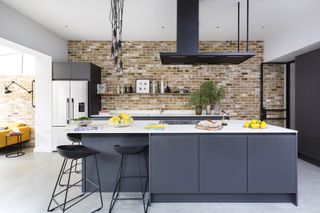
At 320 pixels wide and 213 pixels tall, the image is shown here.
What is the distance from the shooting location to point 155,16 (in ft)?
13.3

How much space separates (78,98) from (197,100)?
2982mm

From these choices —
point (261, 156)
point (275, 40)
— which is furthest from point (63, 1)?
point (275, 40)

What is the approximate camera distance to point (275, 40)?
5.11m

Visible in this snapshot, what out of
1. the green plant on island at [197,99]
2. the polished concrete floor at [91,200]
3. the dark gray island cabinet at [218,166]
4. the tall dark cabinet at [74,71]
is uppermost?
the tall dark cabinet at [74,71]

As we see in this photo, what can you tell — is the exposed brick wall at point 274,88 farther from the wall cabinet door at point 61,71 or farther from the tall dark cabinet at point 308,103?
the wall cabinet door at point 61,71

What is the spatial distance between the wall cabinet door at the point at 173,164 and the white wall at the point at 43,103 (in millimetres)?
3504

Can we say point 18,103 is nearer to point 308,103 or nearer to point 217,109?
point 217,109

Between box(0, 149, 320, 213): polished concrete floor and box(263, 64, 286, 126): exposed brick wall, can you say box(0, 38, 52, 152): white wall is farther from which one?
box(263, 64, 286, 126): exposed brick wall

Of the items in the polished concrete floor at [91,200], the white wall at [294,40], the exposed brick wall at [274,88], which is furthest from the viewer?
the exposed brick wall at [274,88]

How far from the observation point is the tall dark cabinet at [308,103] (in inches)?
156

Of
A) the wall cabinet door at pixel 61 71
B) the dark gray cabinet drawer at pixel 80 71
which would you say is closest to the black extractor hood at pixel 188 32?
the dark gray cabinet drawer at pixel 80 71

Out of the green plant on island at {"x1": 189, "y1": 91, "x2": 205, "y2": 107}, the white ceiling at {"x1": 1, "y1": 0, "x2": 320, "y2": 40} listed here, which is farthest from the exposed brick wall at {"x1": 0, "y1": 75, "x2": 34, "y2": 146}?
the green plant on island at {"x1": 189, "y1": 91, "x2": 205, "y2": 107}

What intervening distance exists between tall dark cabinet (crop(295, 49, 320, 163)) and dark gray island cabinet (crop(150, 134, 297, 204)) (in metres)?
2.11

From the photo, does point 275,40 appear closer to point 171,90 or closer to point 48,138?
point 171,90
